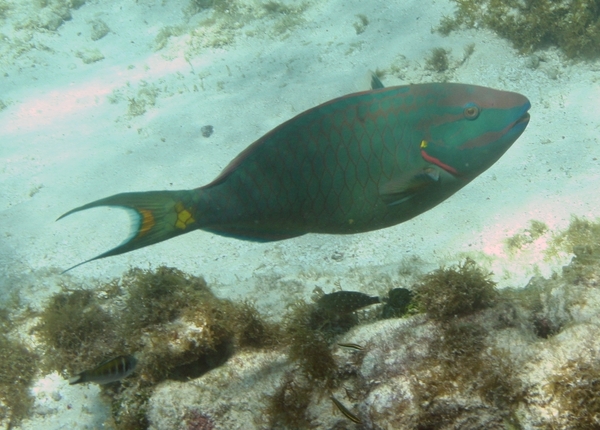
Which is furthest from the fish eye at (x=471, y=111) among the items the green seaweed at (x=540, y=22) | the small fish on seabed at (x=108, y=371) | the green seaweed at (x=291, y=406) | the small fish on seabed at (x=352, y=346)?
the green seaweed at (x=540, y=22)

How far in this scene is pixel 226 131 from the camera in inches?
265

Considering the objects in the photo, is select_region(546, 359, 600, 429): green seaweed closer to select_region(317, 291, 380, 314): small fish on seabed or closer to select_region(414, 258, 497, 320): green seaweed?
select_region(414, 258, 497, 320): green seaweed

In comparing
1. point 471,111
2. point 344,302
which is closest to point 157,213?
point 344,302

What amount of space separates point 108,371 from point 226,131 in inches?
190

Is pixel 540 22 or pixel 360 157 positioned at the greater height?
pixel 540 22

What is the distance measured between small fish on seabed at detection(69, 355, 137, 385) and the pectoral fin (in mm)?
1922

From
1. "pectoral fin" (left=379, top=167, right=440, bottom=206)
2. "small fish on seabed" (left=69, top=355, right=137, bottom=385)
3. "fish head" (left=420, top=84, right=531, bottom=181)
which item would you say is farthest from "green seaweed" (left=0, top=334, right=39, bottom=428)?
"fish head" (left=420, top=84, right=531, bottom=181)

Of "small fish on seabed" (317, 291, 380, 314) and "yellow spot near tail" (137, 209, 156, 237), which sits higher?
"yellow spot near tail" (137, 209, 156, 237)

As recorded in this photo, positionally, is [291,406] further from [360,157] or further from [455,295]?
[360,157]

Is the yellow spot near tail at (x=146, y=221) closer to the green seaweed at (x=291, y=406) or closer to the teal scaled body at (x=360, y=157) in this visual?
the teal scaled body at (x=360, y=157)

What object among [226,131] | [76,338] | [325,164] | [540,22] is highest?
→ [540,22]

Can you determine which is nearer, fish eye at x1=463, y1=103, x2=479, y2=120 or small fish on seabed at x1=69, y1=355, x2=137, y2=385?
fish eye at x1=463, y1=103, x2=479, y2=120

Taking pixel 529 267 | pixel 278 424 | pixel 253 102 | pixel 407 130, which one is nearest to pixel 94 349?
pixel 278 424

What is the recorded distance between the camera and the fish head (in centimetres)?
195
